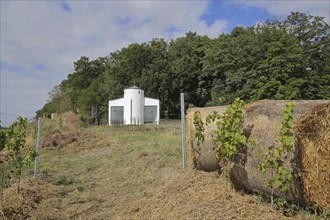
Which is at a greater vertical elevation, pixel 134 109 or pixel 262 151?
pixel 134 109

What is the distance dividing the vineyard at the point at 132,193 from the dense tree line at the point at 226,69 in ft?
55.1

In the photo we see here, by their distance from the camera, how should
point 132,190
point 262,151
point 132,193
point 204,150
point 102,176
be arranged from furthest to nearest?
point 102,176 < point 132,190 < point 132,193 < point 204,150 < point 262,151

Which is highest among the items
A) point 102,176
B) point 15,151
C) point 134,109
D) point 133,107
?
point 133,107

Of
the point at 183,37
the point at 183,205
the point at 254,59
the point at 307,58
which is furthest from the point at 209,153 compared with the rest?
the point at 183,37

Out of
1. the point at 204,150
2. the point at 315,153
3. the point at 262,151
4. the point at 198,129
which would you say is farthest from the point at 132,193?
the point at 315,153

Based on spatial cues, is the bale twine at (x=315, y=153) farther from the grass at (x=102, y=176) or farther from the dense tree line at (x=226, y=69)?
the dense tree line at (x=226, y=69)

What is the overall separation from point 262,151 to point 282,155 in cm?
37

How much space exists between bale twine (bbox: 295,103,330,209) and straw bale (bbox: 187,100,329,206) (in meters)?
0.07

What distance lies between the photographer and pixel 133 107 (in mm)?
30750

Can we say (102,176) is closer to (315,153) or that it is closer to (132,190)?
(132,190)

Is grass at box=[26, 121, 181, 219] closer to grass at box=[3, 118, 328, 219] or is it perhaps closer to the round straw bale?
grass at box=[3, 118, 328, 219]

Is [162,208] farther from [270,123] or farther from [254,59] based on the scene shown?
[254,59]

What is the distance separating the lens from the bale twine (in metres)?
3.65

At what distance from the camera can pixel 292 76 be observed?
1266 inches
